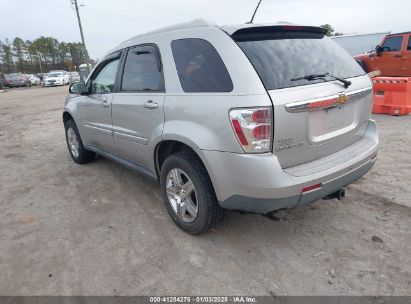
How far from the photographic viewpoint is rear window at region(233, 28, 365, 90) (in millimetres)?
2502

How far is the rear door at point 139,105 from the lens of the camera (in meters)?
3.17

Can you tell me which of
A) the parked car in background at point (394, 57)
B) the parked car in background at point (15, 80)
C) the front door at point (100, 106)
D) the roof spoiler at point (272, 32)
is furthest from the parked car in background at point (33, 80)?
the roof spoiler at point (272, 32)

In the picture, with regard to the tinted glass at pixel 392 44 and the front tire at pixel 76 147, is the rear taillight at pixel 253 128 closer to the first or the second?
the front tire at pixel 76 147

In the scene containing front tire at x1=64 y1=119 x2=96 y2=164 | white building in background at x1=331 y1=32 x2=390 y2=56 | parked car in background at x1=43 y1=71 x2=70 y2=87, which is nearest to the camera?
front tire at x1=64 y1=119 x2=96 y2=164

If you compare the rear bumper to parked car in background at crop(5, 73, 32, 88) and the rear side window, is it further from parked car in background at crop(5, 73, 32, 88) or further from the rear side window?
parked car in background at crop(5, 73, 32, 88)

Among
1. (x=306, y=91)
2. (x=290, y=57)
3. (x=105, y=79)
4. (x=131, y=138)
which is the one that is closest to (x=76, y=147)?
(x=105, y=79)

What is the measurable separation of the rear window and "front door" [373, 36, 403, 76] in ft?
29.1

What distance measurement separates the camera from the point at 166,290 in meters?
2.46

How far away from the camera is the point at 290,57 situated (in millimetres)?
2676

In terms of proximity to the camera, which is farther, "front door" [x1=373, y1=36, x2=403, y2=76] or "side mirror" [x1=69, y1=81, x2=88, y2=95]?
"front door" [x1=373, y1=36, x2=403, y2=76]

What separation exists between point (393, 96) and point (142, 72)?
268 inches

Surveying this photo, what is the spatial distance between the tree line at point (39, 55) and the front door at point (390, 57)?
188ft

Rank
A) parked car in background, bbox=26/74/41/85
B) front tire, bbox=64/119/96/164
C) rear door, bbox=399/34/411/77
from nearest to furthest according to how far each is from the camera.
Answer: front tire, bbox=64/119/96/164, rear door, bbox=399/34/411/77, parked car in background, bbox=26/74/41/85

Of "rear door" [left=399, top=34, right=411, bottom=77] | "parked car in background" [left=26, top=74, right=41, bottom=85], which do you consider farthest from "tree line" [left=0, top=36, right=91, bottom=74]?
"rear door" [left=399, top=34, right=411, bottom=77]
